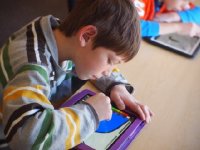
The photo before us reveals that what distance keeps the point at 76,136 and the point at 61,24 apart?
1.08 feet

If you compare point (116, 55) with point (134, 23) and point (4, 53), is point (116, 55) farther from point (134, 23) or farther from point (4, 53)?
point (4, 53)

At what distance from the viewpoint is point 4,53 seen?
78cm

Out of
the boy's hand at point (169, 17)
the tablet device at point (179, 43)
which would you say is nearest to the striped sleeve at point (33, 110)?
the tablet device at point (179, 43)

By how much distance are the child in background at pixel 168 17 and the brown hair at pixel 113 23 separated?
0.39m

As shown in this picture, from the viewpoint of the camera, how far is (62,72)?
854 millimetres

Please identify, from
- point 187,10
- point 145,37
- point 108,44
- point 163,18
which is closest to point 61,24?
point 108,44

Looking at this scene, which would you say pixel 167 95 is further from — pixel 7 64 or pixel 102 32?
pixel 7 64

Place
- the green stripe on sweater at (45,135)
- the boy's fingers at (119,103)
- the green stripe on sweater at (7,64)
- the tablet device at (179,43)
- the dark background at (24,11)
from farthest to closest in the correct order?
the dark background at (24,11) < the tablet device at (179,43) < the boy's fingers at (119,103) < the green stripe on sweater at (7,64) < the green stripe on sweater at (45,135)

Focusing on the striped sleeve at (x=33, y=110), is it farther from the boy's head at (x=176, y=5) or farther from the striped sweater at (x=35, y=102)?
the boy's head at (x=176, y=5)

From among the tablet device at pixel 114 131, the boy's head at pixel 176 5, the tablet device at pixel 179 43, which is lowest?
the tablet device at pixel 114 131

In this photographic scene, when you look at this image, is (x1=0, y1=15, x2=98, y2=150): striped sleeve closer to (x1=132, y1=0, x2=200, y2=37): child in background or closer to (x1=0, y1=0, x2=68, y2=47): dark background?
(x1=132, y1=0, x2=200, y2=37): child in background

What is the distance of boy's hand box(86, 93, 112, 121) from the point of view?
75cm

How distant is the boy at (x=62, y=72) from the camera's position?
0.65 metres

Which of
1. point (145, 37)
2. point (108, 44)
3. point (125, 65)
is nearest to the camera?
point (108, 44)
